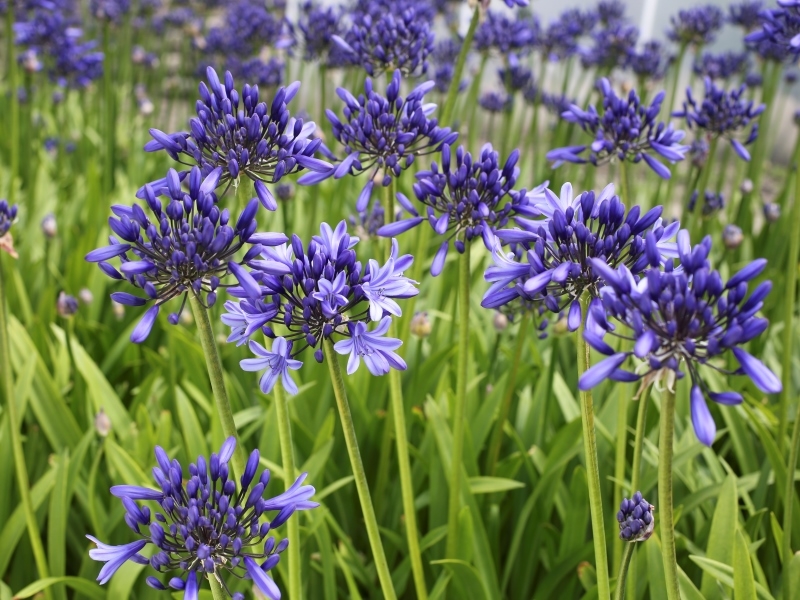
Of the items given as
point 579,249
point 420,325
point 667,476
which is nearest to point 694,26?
point 420,325

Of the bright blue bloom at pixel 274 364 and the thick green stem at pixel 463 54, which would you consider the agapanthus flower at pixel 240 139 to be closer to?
the bright blue bloom at pixel 274 364

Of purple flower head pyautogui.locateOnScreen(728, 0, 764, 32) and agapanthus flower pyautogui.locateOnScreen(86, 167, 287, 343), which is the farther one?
purple flower head pyautogui.locateOnScreen(728, 0, 764, 32)

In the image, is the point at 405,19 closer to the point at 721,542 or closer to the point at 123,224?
the point at 123,224

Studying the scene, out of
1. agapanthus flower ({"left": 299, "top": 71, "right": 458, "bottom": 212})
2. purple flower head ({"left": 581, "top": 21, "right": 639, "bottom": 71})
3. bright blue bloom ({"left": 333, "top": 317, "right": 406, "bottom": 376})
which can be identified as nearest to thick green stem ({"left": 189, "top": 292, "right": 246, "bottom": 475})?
bright blue bloom ({"left": 333, "top": 317, "right": 406, "bottom": 376})

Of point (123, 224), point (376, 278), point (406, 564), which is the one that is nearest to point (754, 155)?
point (406, 564)

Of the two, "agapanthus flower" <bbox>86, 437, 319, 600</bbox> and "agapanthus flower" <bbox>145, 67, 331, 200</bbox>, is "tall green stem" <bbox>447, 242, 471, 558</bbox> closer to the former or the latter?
"agapanthus flower" <bbox>145, 67, 331, 200</bbox>
